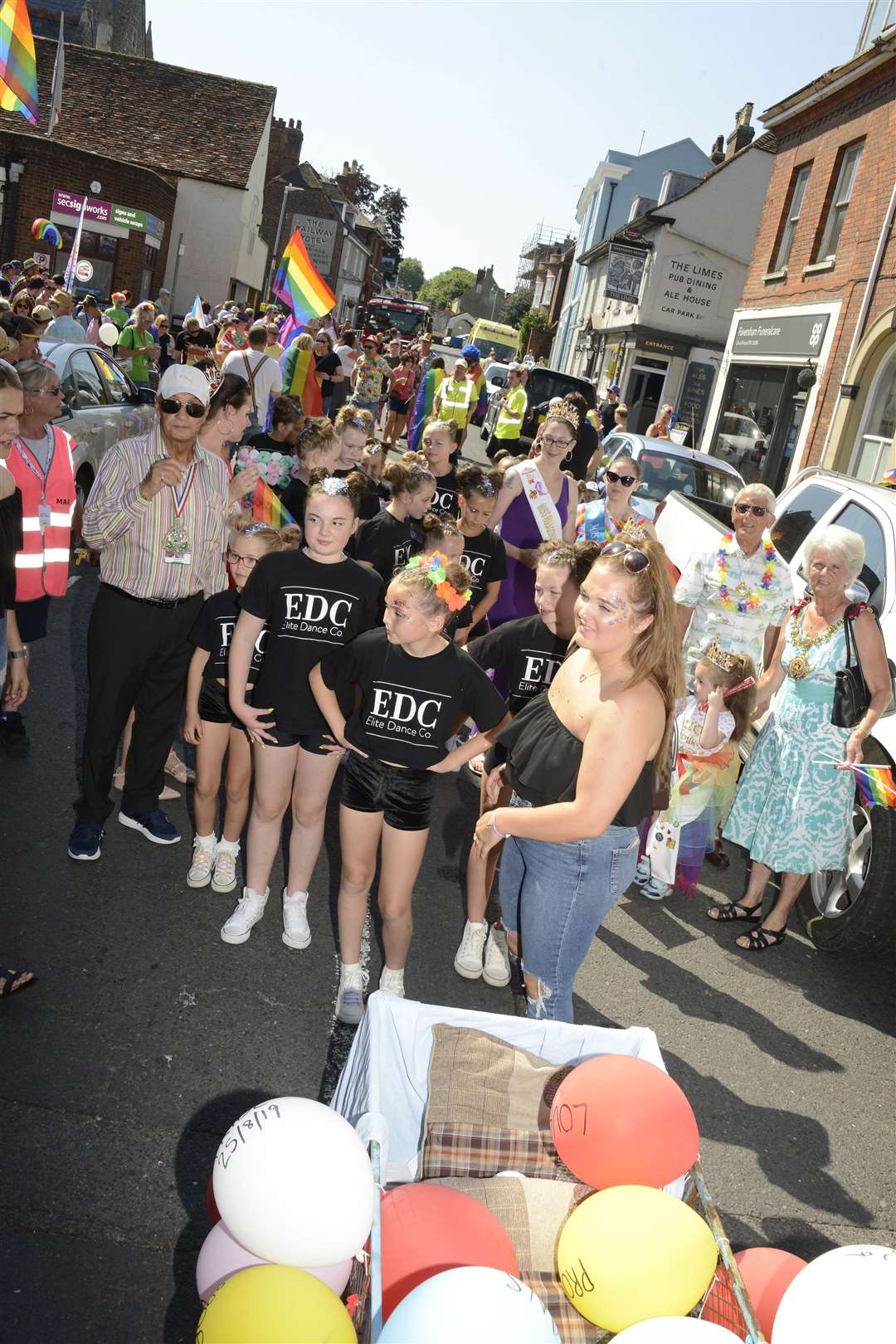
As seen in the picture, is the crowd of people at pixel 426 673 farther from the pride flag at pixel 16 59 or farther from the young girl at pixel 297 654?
the pride flag at pixel 16 59

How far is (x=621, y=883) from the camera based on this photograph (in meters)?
3.31

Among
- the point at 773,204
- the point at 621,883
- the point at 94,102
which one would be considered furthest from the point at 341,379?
the point at 94,102

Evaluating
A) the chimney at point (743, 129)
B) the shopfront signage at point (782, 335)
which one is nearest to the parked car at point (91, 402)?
the shopfront signage at point (782, 335)

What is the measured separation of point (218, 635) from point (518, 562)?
2.32 meters

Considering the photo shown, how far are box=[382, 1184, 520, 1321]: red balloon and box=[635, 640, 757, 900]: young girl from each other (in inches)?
119

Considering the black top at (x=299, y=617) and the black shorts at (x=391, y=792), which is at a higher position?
the black top at (x=299, y=617)

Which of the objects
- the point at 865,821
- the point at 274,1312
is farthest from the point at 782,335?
the point at 274,1312

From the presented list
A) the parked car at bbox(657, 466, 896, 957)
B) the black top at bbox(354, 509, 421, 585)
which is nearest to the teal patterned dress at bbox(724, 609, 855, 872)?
the parked car at bbox(657, 466, 896, 957)

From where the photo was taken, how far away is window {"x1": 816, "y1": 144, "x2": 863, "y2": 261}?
698 inches

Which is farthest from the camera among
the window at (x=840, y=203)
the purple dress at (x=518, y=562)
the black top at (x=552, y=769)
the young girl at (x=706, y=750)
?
the window at (x=840, y=203)

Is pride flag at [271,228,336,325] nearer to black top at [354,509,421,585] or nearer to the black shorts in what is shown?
black top at [354,509,421,585]

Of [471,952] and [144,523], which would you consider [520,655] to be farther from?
[144,523]

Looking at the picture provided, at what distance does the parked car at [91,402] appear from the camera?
376 inches

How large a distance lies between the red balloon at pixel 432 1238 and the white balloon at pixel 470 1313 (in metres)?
0.20
